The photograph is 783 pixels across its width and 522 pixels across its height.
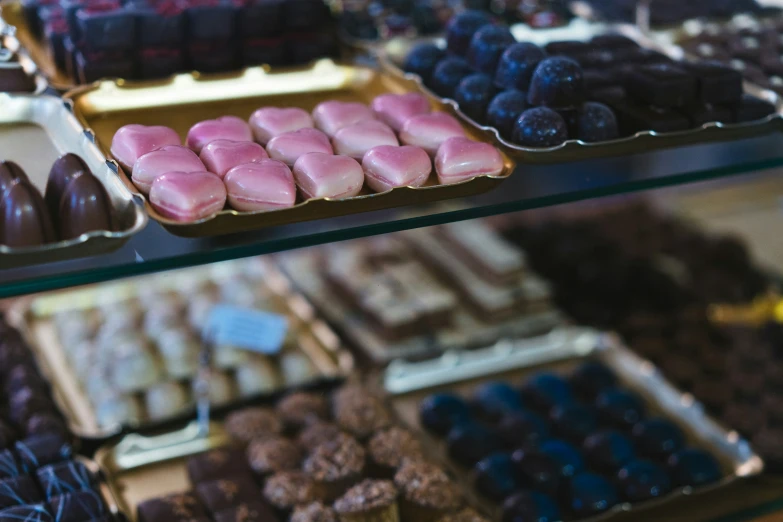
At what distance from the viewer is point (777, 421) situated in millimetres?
2125

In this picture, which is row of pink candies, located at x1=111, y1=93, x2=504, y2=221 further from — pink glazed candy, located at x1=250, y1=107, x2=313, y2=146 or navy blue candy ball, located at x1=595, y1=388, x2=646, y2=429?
navy blue candy ball, located at x1=595, y1=388, x2=646, y2=429

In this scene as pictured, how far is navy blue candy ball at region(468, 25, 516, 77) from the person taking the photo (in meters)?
1.77

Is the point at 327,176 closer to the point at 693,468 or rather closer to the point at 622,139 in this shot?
the point at 622,139

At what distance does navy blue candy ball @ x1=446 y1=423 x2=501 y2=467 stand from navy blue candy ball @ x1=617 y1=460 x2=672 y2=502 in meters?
0.28

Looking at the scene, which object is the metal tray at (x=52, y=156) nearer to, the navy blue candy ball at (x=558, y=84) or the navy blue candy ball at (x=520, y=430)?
the navy blue candy ball at (x=558, y=84)

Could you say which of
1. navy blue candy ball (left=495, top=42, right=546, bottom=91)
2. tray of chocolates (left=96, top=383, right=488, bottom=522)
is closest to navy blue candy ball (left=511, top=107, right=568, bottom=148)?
navy blue candy ball (left=495, top=42, right=546, bottom=91)

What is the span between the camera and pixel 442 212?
1388 mm

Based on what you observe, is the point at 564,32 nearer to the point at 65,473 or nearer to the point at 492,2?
the point at 492,2

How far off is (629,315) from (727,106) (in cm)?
93

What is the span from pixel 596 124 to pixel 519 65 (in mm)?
198

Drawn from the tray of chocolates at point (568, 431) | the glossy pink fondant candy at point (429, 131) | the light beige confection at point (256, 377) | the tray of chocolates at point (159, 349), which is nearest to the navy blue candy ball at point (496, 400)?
the tray of chocolates at point (568, 431)

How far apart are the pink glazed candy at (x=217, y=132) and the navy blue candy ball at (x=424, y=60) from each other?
471 millimetres

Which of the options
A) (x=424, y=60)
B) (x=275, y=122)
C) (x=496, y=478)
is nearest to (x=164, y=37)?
(x=275, y=122)

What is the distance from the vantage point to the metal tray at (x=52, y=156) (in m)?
1.15
